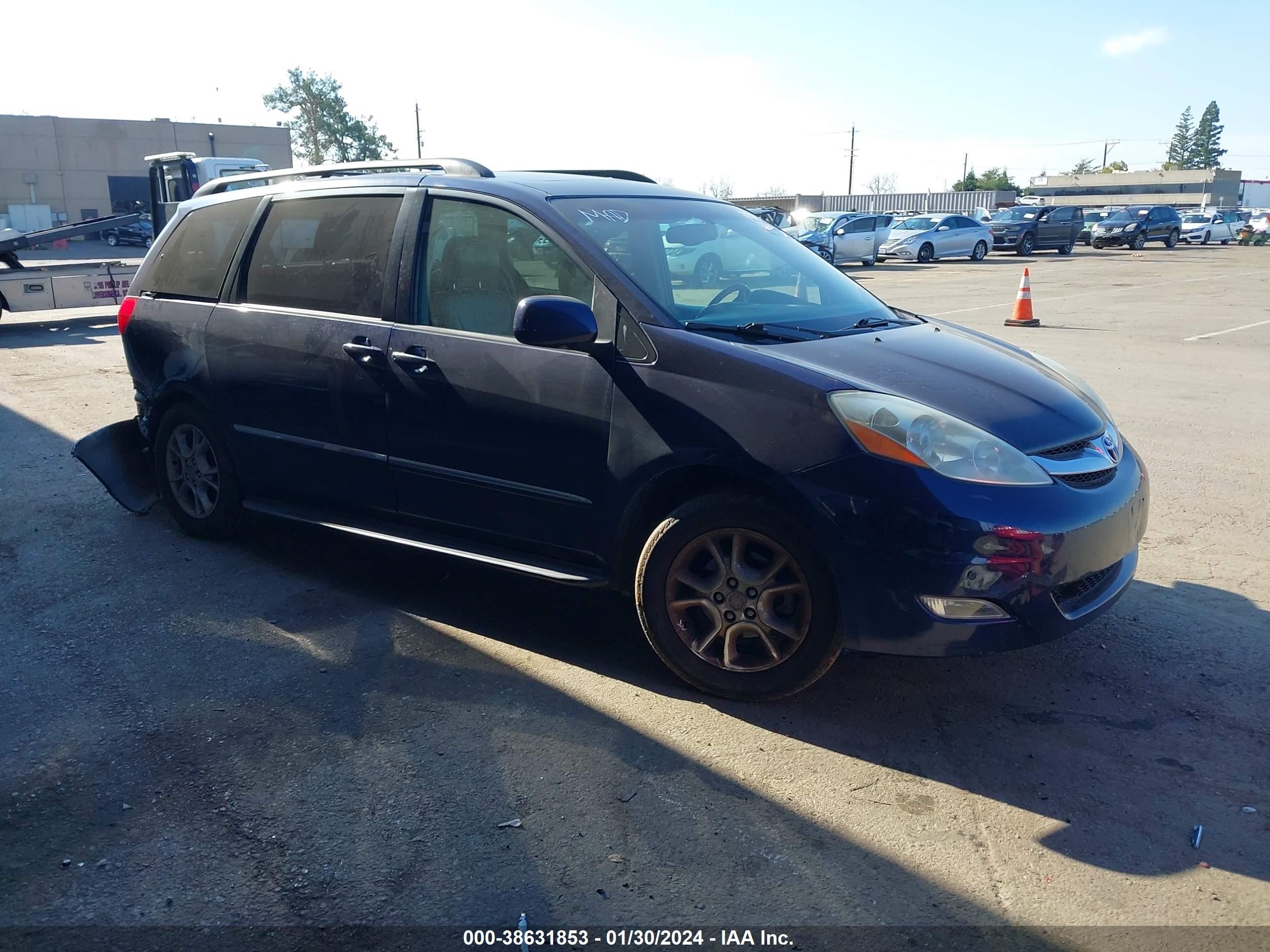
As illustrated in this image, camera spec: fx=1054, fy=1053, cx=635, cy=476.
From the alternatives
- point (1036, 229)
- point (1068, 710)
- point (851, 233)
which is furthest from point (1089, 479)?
point (1036, 229)

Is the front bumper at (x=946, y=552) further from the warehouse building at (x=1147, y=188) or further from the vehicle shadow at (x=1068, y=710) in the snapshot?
the warehouse building at (x=1147, y=188)

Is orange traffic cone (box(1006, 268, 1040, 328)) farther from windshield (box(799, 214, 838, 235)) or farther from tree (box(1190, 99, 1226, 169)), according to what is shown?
tree (box(1190, 99, 1226, 169))

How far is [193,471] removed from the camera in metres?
5.37

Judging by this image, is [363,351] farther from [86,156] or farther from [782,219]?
[86,156]

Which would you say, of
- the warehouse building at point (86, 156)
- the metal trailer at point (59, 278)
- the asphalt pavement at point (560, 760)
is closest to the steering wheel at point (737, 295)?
the asphalt pavement at point (560, 760)

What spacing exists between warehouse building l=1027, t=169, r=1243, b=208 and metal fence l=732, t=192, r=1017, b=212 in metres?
27.7

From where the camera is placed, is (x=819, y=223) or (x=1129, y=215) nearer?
(x=819, y=223)

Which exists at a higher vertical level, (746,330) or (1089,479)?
(746,330)

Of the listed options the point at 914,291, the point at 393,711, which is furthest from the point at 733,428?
the point at 914,291

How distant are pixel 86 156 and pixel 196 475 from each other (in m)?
69.8

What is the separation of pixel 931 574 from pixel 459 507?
190cm

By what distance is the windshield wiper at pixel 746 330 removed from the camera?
3828 mm

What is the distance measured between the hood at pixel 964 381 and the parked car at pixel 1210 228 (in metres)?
53.8

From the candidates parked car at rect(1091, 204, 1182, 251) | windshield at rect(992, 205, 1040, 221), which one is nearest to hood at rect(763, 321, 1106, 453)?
windshield at rect(992, 205, 1040, 221)
